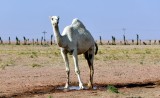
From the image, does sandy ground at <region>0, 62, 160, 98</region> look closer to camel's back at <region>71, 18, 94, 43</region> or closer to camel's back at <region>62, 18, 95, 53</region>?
camel's back at <region>62, 18, 95, 53</region>

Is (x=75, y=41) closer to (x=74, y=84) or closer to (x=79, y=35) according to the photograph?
(x=79, y=35)

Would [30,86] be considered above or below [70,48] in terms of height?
below

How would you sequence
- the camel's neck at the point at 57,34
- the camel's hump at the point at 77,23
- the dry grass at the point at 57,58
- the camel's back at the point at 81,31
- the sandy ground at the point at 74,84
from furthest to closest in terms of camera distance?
1. the dry grass at the point at 57,58
2. the camel's hump at the point at 77,23
3. the camel's back at the point at 81,31
4. the camel's neck at the point at 57,34
5. the sandy ground at the point at 74,84

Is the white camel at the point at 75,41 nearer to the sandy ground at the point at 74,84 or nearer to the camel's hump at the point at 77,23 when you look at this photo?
the camel's hump at the point at 77,23

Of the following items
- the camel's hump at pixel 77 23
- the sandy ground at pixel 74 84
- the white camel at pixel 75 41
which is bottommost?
the sandy ground at pixel 74 84

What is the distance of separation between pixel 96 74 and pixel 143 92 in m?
8.94

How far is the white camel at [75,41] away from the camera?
1748cm

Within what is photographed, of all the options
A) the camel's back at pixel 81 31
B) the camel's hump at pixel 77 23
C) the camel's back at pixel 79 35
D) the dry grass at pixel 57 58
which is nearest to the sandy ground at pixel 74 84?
the camel's back at pixel 79 35

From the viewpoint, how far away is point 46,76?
24.6 meters

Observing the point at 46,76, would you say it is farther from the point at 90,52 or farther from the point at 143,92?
the point at 143,92

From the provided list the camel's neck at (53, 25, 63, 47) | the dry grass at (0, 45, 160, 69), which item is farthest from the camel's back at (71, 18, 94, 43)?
the dry grass at (0, 45, 160, 69)

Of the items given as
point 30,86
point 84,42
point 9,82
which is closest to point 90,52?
point 84,42

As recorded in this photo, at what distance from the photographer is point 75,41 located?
17.9 metres

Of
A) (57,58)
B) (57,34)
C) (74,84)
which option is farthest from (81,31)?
(57,58)
